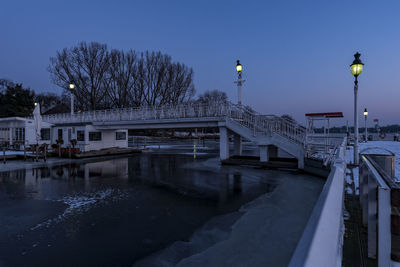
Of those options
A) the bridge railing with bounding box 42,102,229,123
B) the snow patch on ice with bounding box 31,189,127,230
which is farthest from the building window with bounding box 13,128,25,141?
the snow patch on ice with bounding box 31,189,127,230

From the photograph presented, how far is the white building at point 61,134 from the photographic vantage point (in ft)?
72.5

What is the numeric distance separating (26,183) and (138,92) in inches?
1614

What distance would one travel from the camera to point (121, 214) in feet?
20.9

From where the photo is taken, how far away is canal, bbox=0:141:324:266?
14.3 ft

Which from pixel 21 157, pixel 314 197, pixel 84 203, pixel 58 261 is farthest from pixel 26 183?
pixel 314 197

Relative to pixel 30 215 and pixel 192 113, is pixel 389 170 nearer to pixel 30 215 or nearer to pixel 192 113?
pixel 30 215

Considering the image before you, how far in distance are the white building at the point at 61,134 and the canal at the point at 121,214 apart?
10.5m

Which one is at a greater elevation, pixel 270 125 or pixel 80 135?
pixel 270 125

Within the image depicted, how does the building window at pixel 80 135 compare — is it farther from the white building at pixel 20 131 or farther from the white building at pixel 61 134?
the white building at pixel 20 131

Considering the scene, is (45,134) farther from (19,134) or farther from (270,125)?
(270,125)

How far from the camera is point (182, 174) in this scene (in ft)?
40.4

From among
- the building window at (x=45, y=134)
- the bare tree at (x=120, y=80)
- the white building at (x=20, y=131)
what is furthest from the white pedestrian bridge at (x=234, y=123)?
the bare tree at (x=120, y=80)

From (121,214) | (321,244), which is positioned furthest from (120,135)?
(321,244)

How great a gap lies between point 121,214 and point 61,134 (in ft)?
70.5
